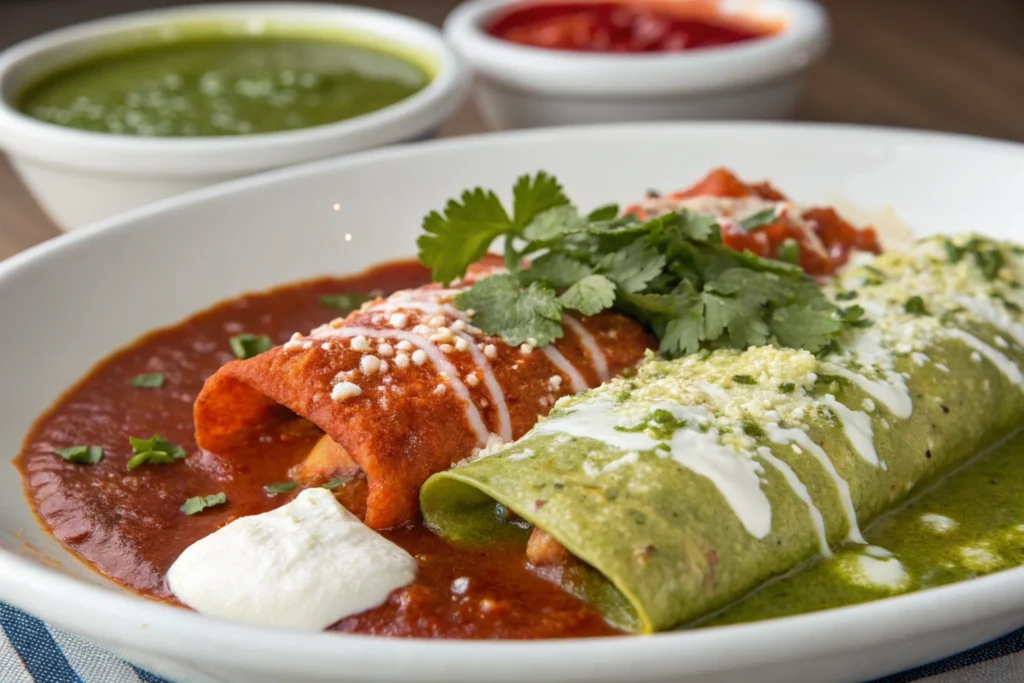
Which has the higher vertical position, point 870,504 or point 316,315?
point 870,504

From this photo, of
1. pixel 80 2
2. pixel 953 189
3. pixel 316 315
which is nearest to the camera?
pixel 316 315

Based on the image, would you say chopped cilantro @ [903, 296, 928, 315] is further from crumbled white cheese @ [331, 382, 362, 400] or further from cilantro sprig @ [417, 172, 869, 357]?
crumbled white cheese @ [331, 382, 362, 400]

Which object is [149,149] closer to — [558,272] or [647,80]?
[558,272]

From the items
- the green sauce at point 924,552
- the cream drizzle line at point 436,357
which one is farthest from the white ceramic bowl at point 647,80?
the green sauce at point 924,552

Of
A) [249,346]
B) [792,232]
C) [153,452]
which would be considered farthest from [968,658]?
[249,346]

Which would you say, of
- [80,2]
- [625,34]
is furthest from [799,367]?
[80,2]

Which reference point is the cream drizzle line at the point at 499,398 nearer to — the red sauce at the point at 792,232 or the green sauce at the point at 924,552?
the green sauce at the point at 924,552

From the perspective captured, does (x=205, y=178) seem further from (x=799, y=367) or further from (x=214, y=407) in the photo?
(x=799, y=367)
